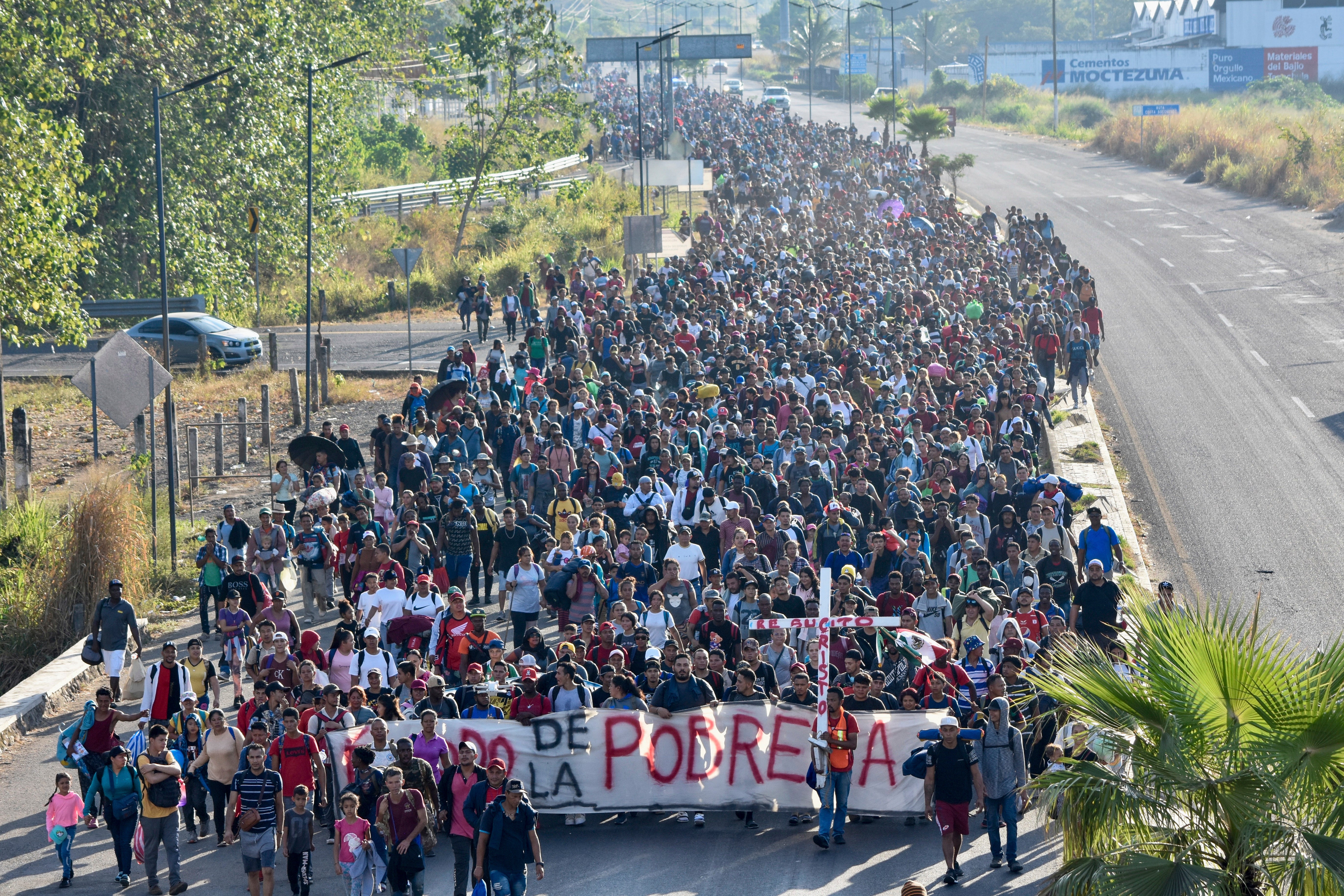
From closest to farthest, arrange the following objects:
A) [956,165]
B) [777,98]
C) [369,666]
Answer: [369,666] < [956,165] < [777,98]

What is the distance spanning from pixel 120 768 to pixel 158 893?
37.5 inches

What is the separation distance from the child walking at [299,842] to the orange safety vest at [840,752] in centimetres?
387

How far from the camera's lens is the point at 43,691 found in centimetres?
1584

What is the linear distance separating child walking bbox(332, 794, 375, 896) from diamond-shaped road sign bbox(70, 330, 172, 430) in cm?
936

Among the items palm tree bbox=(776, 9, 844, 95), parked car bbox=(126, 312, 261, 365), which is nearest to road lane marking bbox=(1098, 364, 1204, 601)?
parked car bbox=(126, 312, 261, 365)

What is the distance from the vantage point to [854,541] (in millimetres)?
16062

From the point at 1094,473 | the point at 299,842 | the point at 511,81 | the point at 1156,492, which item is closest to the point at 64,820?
the point at 299,842

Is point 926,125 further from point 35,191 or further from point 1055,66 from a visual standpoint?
point 35,191

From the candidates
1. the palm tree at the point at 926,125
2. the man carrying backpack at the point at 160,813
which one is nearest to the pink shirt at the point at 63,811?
the man carrying backpack at the point at 160,813

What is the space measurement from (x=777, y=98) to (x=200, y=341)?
69.0 meters

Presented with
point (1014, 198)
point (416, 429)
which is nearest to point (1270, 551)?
point (416, 429)

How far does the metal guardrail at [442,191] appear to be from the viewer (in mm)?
52625

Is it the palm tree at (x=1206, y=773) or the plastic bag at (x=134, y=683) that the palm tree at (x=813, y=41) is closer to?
the plastic bag at (x=134, y=683)

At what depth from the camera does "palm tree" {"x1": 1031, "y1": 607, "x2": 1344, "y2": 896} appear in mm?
6988
